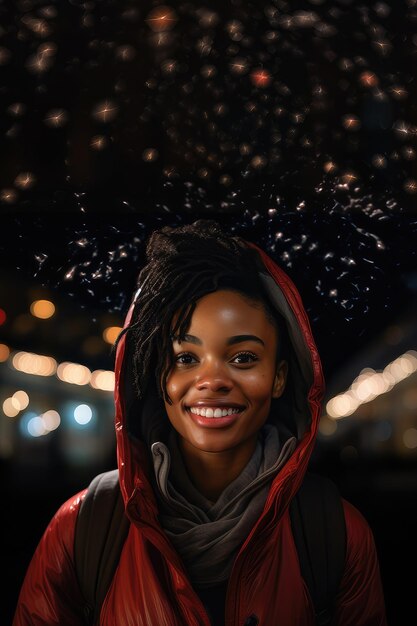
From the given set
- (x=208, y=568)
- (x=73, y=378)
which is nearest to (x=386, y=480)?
(x=208, y=568)

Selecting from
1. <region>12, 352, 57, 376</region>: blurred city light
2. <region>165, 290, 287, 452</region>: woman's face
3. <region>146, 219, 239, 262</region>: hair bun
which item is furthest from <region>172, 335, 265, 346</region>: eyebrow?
<region>12, 352, 57, 376</region>: blurred city light

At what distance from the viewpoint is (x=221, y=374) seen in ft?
6.80

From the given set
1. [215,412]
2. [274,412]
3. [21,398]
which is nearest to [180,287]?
[215,412]

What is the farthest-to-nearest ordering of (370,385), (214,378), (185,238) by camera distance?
1. (370,385)
2. (185,238)
3. (214,378)

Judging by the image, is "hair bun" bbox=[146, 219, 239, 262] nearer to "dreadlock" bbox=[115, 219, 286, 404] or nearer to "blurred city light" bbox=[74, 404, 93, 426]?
"dreadlock" bbox=[115, 219, 286, 404]

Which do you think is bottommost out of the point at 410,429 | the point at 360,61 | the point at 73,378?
the point at 410,429

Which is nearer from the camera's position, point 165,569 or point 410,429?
point 165,569

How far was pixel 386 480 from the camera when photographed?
2.32 meters

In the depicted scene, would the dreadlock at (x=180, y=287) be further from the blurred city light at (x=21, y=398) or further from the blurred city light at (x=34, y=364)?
the blurred city light at (x=21, y=398)

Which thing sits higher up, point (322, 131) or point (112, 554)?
point (322, 131)

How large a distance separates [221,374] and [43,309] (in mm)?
694

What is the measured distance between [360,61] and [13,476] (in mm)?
1818

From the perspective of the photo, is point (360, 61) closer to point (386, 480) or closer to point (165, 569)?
point (386, 480)

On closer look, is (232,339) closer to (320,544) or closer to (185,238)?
(185,238)
